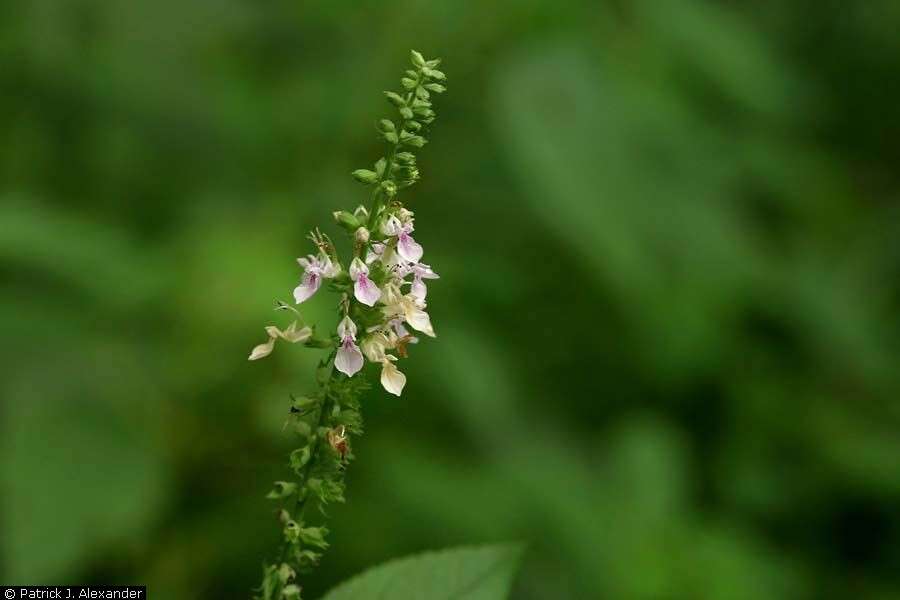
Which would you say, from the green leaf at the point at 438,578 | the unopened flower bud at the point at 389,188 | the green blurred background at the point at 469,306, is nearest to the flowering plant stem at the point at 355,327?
the unopened flower bud at the point at 389,188

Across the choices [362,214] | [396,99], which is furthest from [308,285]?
[396,99]

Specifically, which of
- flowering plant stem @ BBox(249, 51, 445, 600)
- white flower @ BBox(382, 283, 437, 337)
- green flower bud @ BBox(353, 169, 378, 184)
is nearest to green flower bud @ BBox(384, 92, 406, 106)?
flowering plant stem @ BBox(249, 51, 445, 600)

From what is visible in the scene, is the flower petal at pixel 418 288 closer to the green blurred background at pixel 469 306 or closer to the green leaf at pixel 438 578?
the green leaf at pixel 438 578

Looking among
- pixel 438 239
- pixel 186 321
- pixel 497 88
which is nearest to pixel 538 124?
pixel 497 88

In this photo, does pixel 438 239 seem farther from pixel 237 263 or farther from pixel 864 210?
pixel 864 210

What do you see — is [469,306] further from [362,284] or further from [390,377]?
[362,284]

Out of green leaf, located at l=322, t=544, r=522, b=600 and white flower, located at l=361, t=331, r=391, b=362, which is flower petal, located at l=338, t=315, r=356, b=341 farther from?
green leaf, located at l=322, t=544, r=522, b=600
